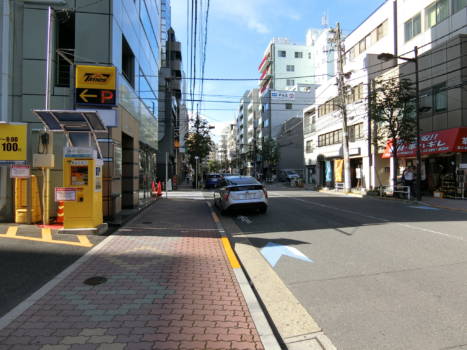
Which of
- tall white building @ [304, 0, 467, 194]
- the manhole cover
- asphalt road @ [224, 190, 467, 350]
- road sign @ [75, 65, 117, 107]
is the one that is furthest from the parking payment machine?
tall white building @ [304, 0, 467, 194]

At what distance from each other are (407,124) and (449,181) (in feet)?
A: 13.5

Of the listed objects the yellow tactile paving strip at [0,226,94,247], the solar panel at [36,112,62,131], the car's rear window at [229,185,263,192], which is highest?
the solar panel at [36,112,62,131]

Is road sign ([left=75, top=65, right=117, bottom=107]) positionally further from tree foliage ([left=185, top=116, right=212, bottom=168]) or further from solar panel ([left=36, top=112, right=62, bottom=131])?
tree foliage ([left=185, top=116, right=212, bottom=168])

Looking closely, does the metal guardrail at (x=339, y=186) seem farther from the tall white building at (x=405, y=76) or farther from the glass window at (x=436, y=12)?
the glass window at (x=436, y=12)

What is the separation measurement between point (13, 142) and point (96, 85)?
289cm

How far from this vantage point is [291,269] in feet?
18.6

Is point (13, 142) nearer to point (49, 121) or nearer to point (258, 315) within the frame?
point (49, 121)

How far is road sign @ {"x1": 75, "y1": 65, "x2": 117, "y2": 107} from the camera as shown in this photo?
31.5 ft

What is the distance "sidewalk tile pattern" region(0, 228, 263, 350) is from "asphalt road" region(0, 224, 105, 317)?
404 millimetres

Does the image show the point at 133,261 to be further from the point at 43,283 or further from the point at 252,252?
the point at 252,252

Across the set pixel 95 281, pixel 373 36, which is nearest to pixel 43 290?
pixel 95 281

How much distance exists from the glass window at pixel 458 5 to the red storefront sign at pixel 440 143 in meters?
7.88

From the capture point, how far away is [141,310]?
3.82 m

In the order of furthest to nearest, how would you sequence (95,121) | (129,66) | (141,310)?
(129,66), (95,121), (141,310)
